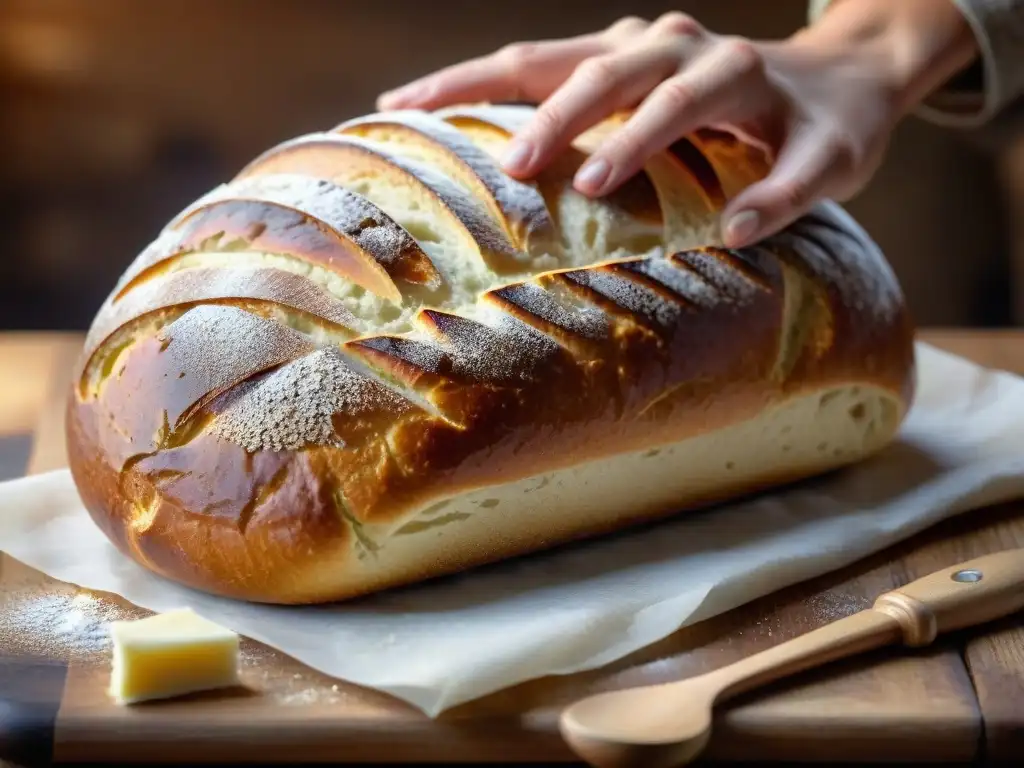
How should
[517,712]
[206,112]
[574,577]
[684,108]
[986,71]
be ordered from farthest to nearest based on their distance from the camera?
[206,112] → [986,71] → [684,108] → [574,577] → [517,712]

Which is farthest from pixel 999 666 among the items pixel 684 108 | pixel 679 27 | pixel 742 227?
pixel 679 27

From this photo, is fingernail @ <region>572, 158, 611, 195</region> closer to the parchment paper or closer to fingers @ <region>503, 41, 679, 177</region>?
fingers @ <region>503, 41, 679, 177</region>

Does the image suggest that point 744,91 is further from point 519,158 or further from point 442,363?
point 442,363

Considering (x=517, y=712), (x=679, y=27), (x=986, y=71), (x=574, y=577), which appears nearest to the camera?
(x=517, y=712)

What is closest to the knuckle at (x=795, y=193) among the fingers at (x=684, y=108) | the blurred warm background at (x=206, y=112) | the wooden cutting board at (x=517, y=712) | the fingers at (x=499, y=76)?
the fingers at (x=684, y=108)

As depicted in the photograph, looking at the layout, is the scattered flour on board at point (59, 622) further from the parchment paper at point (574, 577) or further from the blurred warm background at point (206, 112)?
the blurred warm background at point (206, 112)

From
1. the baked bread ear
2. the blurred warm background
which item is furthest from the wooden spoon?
the blurred warm background
